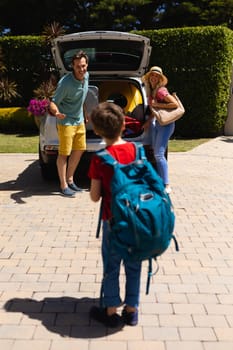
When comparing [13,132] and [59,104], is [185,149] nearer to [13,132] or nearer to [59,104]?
[59,104]

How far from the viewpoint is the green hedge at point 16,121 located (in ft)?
43.2

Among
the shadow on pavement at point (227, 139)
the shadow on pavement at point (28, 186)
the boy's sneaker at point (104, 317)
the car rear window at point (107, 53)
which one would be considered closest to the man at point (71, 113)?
the shadow on pavement at point (28, 186)

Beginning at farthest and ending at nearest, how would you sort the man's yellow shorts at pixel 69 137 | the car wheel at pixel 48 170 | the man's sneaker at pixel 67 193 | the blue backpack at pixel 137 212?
the car wheel at pixel 48 170 < the man's sneaker at pixel 67 193 < the man's yellow shorts at pixel 69 137 < the blue backpack at pixel 137 212

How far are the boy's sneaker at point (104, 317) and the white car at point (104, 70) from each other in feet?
11.3

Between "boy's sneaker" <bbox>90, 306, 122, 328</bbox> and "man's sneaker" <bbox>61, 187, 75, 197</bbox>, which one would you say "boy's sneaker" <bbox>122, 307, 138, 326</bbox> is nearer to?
"boy's sneaker" <bbox>90, 306, 122, 328</bbox>

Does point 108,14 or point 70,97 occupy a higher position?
point 108,14

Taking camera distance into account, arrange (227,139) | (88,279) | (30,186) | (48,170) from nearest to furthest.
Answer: (88,279) < (30,186) < (48,170) < (227,139)

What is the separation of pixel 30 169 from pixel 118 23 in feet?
42.4

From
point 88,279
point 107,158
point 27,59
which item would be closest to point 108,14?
point 27,59

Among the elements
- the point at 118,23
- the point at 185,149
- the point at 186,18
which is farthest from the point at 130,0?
the point at 185,149

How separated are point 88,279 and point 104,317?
2.08ft

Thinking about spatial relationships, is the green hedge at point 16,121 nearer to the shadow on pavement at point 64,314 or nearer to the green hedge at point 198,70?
the green hedge at point 198,70

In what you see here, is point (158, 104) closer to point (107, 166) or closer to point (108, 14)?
point (107, 166)

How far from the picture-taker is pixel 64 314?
117 inches
